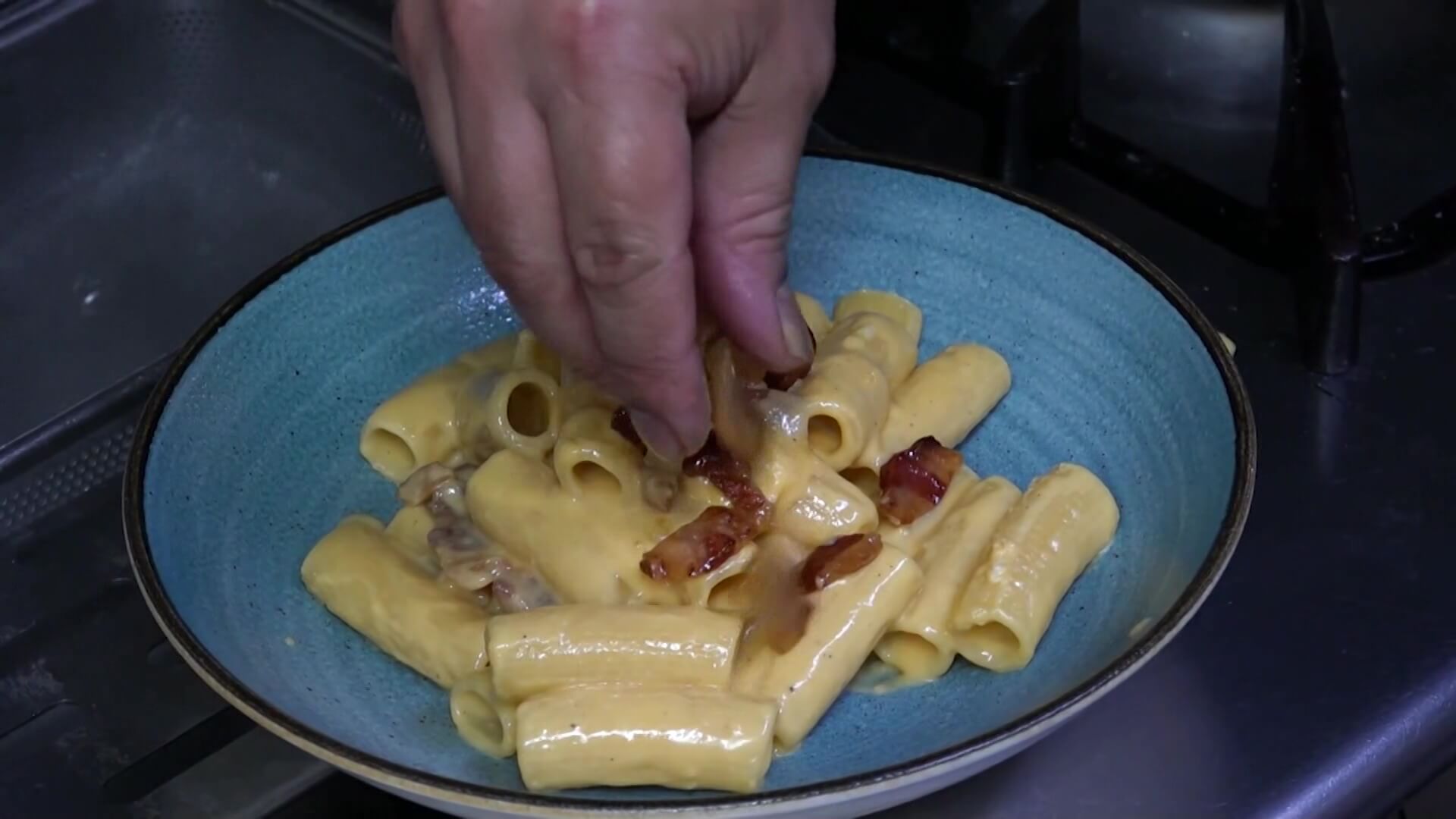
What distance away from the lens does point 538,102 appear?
0.74 m

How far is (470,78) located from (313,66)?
111 cm

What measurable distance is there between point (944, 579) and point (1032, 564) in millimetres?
59

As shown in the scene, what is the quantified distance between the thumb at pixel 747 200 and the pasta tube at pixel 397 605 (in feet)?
0.90

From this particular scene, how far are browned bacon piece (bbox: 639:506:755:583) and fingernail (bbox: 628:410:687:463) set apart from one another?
81 millimetres

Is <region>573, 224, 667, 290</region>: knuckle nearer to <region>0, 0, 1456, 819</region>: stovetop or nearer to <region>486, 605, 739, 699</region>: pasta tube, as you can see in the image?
<region>486, 605, 739, 699</region>: pasta tube

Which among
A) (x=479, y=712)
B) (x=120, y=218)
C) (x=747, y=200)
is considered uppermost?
(x=747, y=200)

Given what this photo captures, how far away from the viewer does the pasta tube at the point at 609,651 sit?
933 mm

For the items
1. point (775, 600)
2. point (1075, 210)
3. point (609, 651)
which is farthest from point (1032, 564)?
point (1075, 210)

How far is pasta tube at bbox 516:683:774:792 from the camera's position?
875 millimetres

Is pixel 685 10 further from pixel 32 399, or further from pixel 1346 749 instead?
pixel 32 399

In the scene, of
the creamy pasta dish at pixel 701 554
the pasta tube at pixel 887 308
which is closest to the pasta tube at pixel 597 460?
the creamy pasta dish at pixel 701 554

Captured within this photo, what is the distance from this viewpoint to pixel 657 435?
89cm

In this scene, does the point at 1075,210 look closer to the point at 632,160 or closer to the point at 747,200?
the point at 747,200

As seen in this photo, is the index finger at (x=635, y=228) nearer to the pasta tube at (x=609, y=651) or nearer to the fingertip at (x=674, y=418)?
the fingertip at (x=674, y=418)
